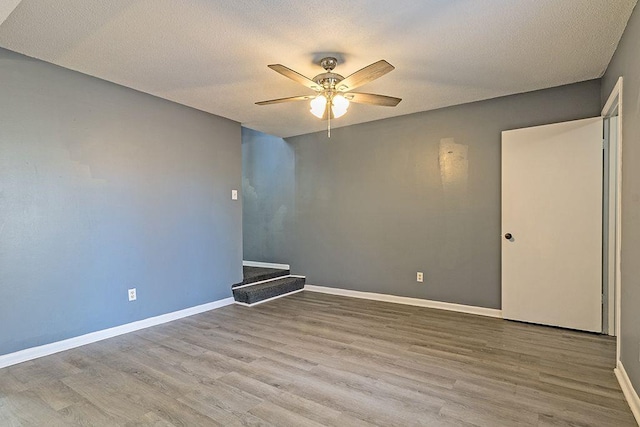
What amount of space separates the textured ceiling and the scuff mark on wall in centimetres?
76

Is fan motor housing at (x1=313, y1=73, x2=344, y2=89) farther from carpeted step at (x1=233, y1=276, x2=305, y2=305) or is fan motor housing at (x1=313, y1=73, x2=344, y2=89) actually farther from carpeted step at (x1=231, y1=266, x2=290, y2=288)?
carpeted step at (x1=231, y1=266, x2=290, y2=288)

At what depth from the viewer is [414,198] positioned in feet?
14.0

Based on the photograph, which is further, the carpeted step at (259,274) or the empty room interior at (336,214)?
the carpeted step at (259,274)

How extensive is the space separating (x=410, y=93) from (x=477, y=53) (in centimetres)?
90

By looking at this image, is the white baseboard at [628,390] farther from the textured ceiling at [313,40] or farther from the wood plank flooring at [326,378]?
the textured ceiling at [313,40]

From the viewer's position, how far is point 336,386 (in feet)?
7.24

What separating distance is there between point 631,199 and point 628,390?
1160 mm

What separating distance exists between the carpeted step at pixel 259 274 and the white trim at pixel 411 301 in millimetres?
482

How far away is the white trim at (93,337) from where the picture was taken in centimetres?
259

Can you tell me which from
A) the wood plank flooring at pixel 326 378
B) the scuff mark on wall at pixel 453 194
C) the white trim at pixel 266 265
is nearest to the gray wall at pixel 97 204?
the wood plank flooring at pixel 326 378

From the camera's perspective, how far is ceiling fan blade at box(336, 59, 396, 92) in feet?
7.51

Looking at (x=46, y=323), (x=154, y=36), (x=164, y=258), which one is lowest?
(x=46, y=323)

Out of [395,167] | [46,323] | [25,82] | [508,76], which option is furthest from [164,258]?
[508,76]

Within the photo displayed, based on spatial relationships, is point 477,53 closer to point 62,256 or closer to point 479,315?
point 479,315
